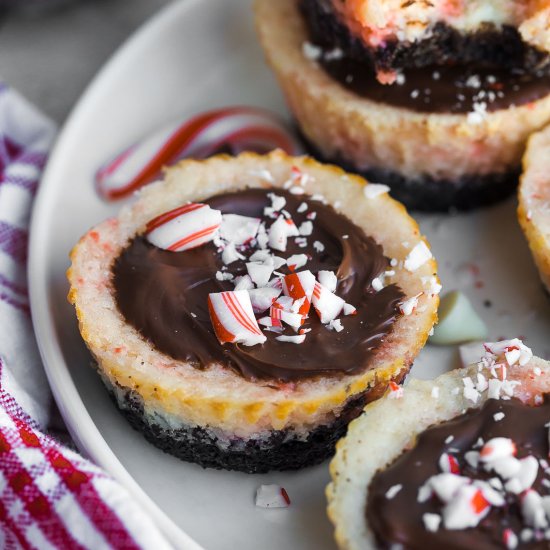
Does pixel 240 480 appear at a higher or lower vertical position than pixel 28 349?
lower

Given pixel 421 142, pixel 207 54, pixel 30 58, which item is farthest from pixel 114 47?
pixel 421 142

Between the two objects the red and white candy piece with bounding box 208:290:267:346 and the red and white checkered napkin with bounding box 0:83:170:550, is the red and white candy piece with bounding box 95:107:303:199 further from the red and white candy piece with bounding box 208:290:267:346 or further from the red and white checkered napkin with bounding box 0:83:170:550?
the red and white candy piece with bounding box 208:290:267:346

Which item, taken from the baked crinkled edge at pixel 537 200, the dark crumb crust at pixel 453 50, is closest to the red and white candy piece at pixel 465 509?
the baked crinkled edge at pixel 537 200

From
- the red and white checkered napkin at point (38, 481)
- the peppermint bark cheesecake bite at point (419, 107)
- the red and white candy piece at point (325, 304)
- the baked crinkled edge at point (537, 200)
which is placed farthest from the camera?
the peppermint bark cheesecake bite at point (419, 107)

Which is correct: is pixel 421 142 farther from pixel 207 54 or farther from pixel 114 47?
pixel 114 47

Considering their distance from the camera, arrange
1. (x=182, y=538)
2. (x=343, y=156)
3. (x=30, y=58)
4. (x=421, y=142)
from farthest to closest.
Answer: (x=30, y=58)
(x=343, y=156)
(x=421, y=142)
(x=182, y=538)

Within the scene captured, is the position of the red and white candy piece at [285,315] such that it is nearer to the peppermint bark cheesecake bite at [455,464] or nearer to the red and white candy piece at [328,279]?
the red and white candy piece at [328,279]
